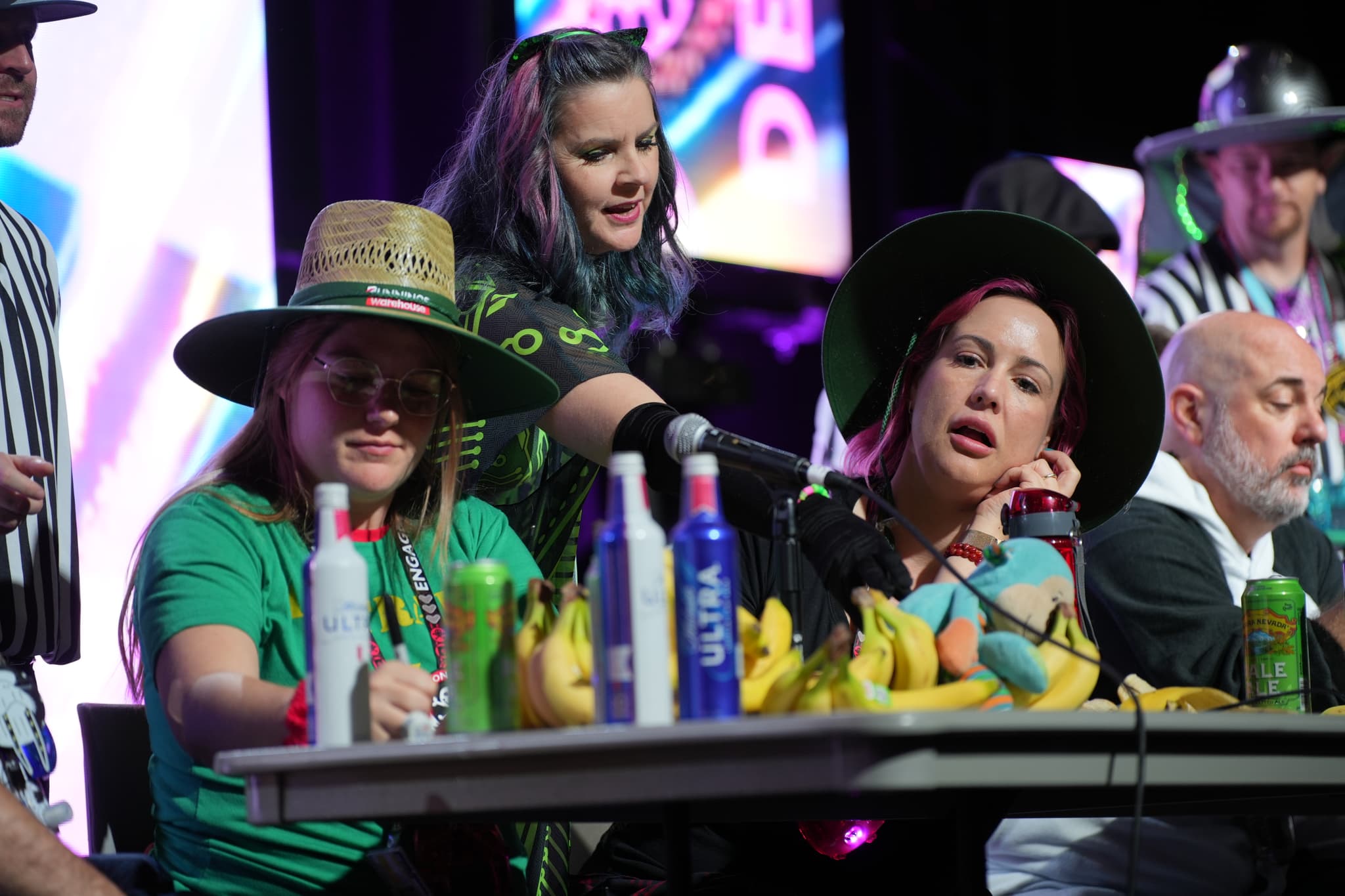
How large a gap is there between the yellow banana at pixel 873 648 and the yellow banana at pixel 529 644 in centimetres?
29

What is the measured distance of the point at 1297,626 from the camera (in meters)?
2.22

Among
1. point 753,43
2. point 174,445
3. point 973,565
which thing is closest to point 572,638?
point 973,565

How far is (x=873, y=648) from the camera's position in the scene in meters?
1.45

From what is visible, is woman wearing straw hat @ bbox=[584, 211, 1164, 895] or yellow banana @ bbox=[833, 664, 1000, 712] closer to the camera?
yellow banana @ bbox=[833, 664, 1000, 712]

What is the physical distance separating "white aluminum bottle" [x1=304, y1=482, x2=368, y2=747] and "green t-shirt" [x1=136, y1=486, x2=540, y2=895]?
326mm

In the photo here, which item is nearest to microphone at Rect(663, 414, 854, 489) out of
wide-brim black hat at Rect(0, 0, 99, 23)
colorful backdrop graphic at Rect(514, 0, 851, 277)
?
wide-brim black hat at Rect(0, 0, 99, 23)

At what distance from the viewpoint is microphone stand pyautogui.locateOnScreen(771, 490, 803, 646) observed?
158 cm

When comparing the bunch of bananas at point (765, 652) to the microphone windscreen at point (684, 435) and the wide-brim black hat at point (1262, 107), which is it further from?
the wide-brim black hat at point (1262, 107)

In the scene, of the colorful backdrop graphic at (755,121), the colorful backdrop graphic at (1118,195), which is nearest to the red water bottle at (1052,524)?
the colorful backdrop graphic at (755,121)

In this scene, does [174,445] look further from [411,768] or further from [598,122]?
[411,768]

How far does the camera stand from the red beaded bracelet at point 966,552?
7.27 ft

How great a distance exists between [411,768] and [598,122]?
1.38 metres

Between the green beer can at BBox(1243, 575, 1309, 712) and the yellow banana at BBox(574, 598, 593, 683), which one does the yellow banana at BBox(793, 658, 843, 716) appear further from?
the green beer can at BBox(1243, 575, 1309, 712)

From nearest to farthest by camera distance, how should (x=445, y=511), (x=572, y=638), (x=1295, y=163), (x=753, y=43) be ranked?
1. (x=572, y=638)
2. (x=445, y=511)
3. (x=1295, y=163)
4. (x=753, y=43)
